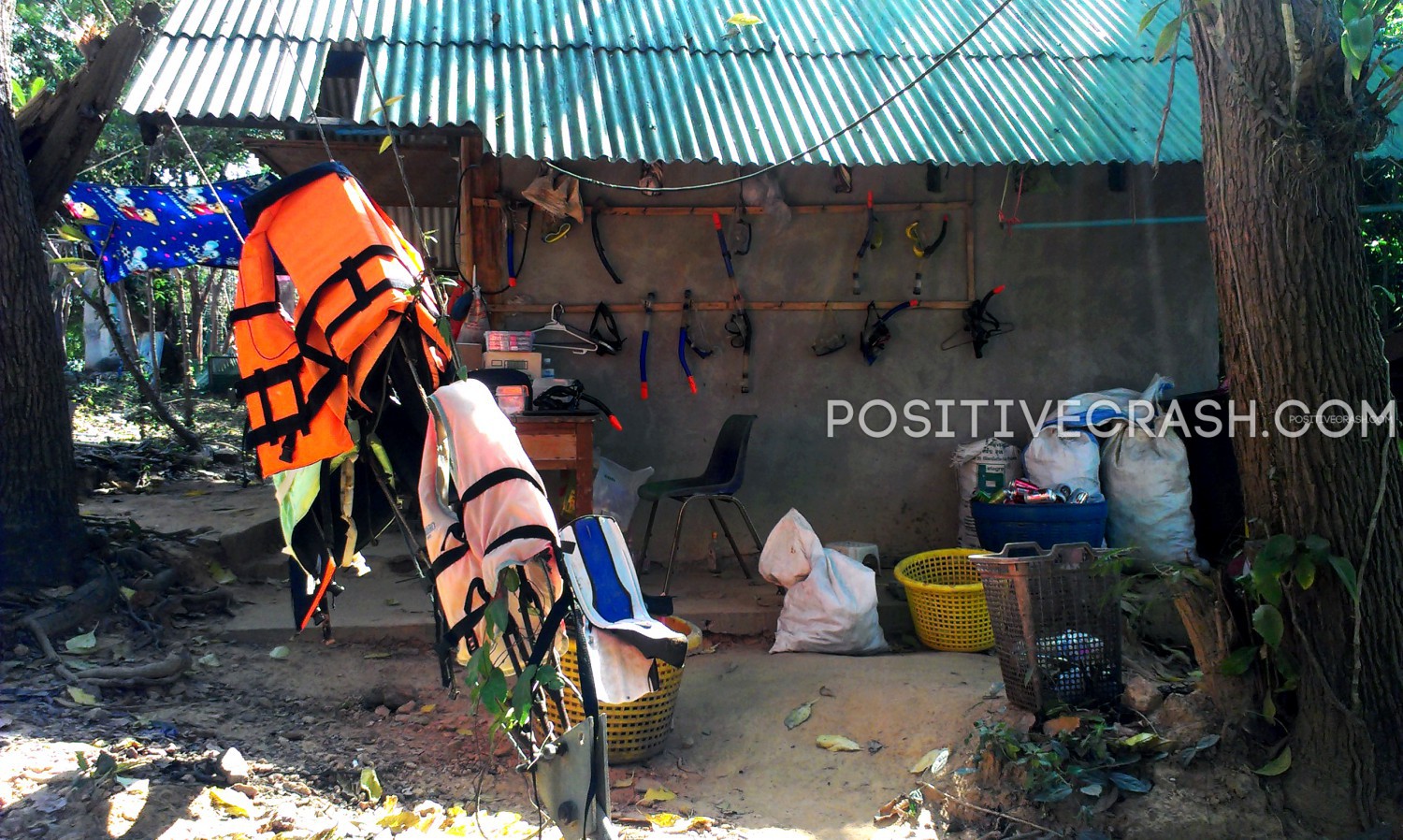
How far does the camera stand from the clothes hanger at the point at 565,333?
19.6 feet

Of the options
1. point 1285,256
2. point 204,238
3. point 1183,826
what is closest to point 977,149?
point 1285,256

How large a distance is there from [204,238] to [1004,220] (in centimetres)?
635

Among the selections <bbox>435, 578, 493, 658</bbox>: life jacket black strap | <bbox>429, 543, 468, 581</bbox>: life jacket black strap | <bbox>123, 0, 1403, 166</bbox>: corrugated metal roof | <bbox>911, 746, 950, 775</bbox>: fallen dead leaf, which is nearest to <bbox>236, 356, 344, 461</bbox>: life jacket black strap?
<bbox>429, 543, 468, 581</bbox>: life jacket black strap

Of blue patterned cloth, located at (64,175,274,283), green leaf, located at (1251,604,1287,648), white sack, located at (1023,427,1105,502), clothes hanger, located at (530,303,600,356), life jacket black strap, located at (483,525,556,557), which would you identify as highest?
blue patterned cloth, located at (64,175,274,283)

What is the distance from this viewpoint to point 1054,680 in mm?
3828

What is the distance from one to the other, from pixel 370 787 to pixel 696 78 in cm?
433

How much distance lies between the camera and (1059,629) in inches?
153

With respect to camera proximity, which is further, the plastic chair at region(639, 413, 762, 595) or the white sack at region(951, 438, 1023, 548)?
the white sack at region(951, 438, 1023, 548)

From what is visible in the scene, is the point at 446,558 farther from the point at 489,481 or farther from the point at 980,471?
the point at 980,471

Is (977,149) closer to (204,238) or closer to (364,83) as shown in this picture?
(364,83)

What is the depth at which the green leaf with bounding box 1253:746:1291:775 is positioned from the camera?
343cm

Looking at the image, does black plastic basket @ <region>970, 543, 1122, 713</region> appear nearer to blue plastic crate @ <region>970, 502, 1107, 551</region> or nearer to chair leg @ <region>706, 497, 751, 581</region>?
blue plastic crate @ <region>970, 502, 1107, 551</region>

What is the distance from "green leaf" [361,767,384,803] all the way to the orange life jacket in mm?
1500

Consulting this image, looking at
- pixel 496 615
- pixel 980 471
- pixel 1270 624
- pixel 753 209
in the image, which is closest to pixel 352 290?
pixel 496 615
